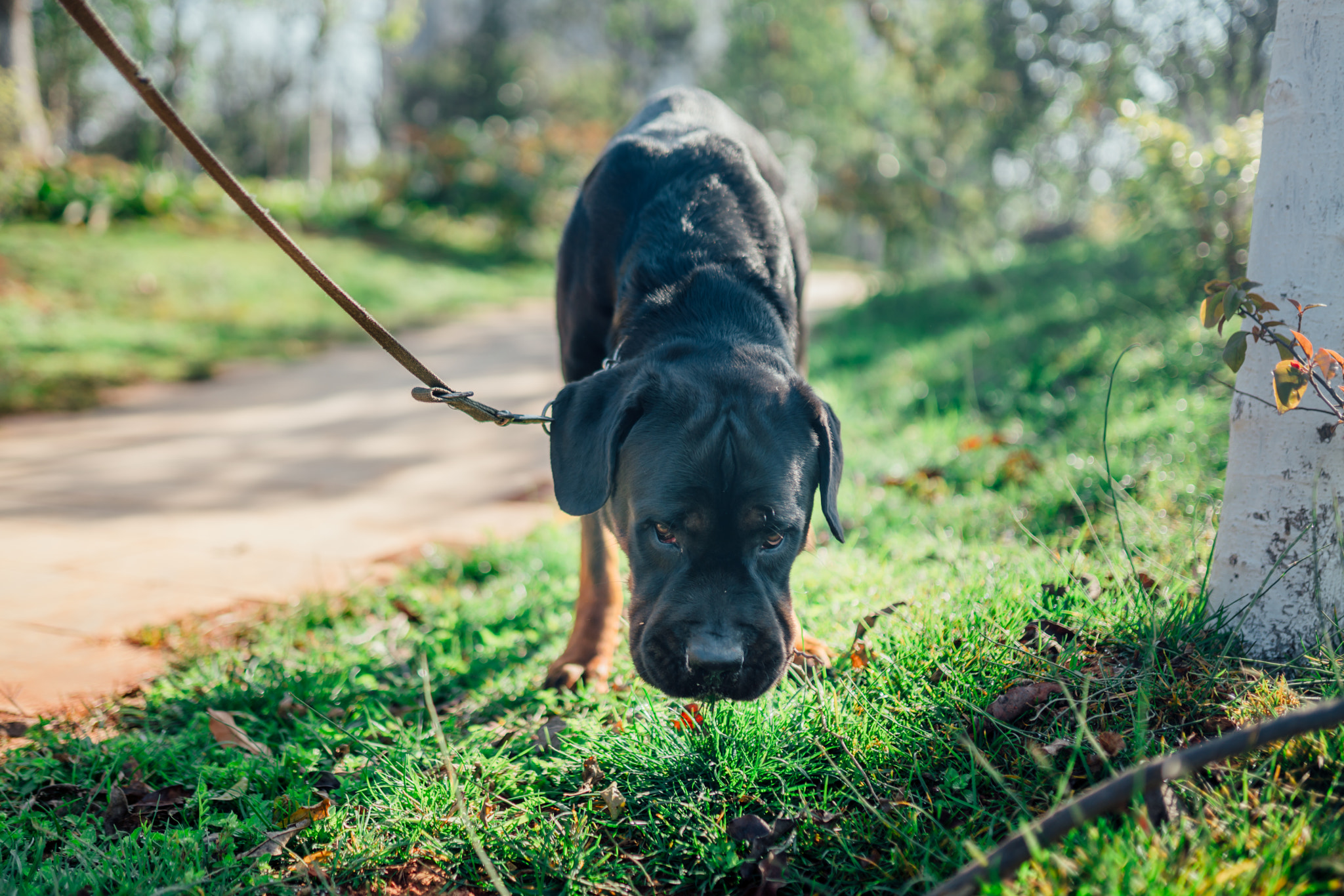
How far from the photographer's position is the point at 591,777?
2080 mm

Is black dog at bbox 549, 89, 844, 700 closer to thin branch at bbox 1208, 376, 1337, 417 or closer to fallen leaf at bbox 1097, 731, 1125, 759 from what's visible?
fallen leaf at bbox 1097, 731, 1125, 759

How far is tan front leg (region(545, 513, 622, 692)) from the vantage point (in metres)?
2.70

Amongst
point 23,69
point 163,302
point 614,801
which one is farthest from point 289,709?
point 23,69

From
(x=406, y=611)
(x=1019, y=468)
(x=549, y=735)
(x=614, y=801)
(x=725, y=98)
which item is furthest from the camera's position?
(x=725, y=98)

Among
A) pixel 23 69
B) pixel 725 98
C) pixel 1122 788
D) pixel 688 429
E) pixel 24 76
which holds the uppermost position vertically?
pixel 725 98

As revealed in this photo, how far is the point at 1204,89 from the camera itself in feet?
27.9

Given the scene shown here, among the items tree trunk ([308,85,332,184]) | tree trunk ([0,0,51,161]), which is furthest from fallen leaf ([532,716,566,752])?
tree trunk ([308,85,332,184])

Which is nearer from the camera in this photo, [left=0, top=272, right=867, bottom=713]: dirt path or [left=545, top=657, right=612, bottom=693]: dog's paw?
[left=545, top=657, right=612, bottom=693]: dog's paw

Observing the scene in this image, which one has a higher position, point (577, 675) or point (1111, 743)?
point (1111, 743)

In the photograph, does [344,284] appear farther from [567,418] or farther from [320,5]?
[320,5]

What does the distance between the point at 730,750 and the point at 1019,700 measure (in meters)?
0.69

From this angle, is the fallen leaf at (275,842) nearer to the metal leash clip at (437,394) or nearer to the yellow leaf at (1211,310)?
the metal leash clip at (437,394)

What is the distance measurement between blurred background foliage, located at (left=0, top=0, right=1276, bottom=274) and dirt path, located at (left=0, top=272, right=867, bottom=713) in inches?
184

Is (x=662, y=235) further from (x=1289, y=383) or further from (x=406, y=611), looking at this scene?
(x=1289, y=383)
